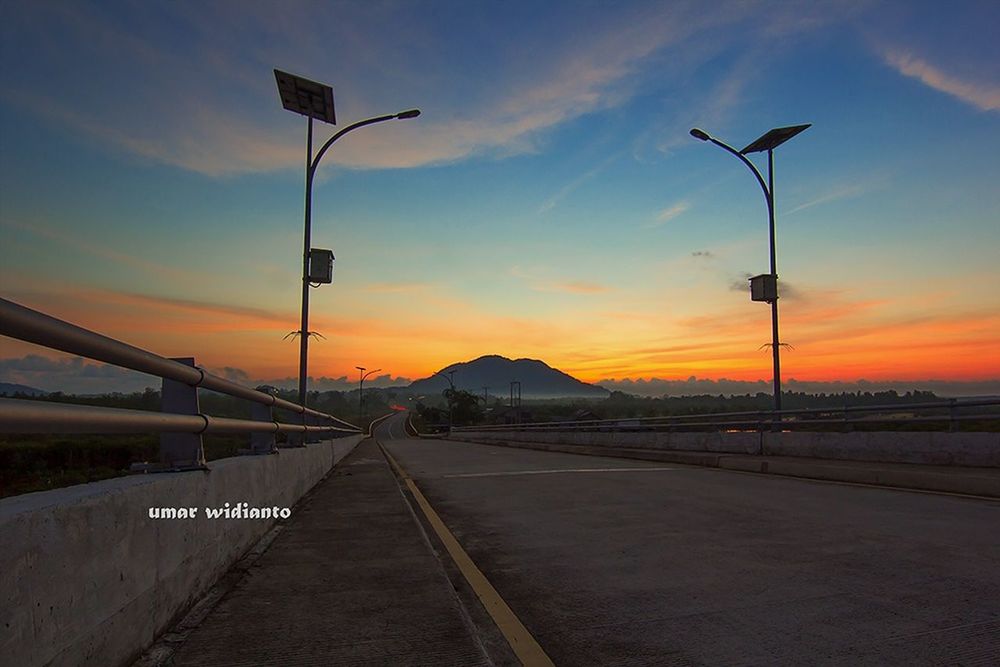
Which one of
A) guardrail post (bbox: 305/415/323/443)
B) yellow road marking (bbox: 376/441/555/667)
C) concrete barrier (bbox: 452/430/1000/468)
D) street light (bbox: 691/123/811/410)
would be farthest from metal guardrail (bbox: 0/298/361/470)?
street light (bbox: 691/123/811/410)

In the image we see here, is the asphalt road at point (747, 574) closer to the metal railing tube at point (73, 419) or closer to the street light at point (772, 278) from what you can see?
the metal railing tube at point (73, 419)

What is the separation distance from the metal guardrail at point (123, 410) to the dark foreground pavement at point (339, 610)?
1.16 meters

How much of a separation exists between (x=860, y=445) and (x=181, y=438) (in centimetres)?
1410

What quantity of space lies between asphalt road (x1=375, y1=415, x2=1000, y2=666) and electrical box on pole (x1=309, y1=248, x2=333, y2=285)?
8584 mm

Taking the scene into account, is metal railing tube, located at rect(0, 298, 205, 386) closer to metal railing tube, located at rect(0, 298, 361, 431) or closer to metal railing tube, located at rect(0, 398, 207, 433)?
metal railing tube, located at rect(0, 298, 361, 431)

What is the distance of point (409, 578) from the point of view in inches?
225

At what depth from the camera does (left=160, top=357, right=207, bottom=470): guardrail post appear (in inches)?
192

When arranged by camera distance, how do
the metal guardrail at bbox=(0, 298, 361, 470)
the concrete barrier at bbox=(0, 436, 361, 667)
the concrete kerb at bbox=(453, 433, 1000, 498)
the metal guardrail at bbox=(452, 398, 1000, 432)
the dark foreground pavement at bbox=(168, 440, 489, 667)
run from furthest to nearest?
the metal guardrail at bbox=(452, 398, 1000, 432)
the concrete kerb at bbox=(453, 433, 1000, 498)
the dark foreground pavement at bbox=(168, 440, 489, 667)
the metal guardrail at bbox=(0, 298, 361, 470)
the concrete barrier at bbox=(0, 436, 361, 667)

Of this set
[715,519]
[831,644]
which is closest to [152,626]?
[831,644]

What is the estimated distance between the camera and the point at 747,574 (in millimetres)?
5707

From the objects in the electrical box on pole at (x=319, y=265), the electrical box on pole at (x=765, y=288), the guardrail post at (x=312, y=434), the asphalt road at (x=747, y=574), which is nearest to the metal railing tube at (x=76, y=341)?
the asphalt road at (x=747, y=574)

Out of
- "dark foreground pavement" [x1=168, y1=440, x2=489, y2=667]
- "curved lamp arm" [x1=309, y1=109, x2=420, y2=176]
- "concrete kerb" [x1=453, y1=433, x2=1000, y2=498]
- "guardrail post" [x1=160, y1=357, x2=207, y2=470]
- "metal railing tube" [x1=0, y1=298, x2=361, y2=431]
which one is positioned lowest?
"dark foreground pavement" [x1=168, y1=440, x2=489, y2=667]

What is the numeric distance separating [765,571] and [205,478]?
450cm

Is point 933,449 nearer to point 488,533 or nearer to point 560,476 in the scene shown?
point 560,476
